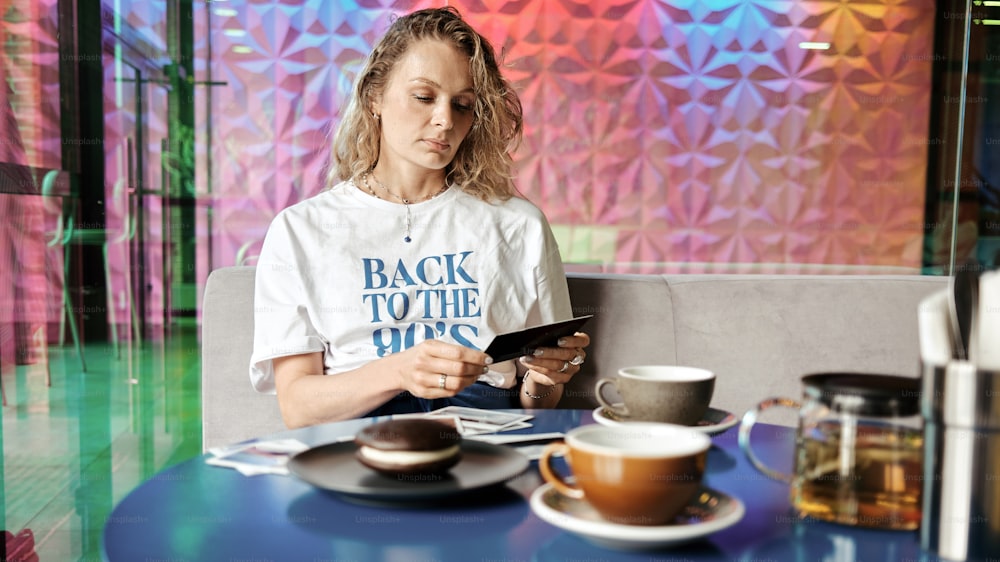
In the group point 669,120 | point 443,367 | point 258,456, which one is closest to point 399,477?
point 258,456

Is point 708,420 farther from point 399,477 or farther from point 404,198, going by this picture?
point 404,198

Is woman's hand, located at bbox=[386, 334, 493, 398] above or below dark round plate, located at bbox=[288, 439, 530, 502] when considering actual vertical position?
above

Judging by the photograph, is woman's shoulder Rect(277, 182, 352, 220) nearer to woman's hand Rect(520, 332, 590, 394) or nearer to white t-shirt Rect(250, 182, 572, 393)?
white t-shirt Rect(250, 182, 572, 393)

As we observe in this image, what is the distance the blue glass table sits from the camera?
29.7 inches

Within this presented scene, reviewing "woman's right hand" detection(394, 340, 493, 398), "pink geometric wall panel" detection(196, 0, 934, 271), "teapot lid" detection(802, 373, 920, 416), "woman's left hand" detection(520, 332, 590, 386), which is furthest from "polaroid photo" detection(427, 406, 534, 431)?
"pink geometric wall panel" detection(196, 0, 934, 271)

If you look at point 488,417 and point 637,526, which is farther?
point 488,417

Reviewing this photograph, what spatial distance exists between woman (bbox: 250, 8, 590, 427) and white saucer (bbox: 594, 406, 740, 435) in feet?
1.22

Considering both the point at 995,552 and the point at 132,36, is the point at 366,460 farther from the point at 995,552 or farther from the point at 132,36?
the point at 132,36

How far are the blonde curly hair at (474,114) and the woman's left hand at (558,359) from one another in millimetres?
551

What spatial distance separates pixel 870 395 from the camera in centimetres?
78

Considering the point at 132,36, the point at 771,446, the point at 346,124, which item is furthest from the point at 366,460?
the point at 132,36

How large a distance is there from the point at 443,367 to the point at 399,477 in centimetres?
43

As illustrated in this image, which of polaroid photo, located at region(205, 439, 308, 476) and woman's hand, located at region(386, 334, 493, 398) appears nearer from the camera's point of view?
polaroid photo, located at region(205, 439, 308, 476)

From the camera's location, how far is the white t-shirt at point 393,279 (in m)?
1.76
